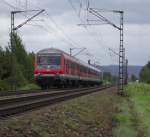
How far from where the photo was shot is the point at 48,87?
52.1 m

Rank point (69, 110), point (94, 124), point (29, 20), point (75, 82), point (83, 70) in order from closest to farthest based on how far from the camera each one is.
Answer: point (94, 124), point (69, 110), point (29, 20), point (75, 82), point (83, 70)

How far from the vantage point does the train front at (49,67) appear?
159 ft

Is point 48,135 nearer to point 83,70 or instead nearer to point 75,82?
point 75,82

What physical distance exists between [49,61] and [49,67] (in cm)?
61

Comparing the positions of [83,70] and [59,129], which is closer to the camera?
[59,129]

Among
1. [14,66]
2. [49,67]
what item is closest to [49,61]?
[49,67]

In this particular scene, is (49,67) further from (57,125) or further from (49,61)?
(57,125)

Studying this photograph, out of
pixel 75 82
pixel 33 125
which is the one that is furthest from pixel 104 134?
pixel 75 82

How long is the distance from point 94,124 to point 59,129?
3604 mm

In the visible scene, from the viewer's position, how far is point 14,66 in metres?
48.1

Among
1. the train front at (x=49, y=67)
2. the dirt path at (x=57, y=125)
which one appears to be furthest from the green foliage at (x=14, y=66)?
the dirt path at (x=57, y=125)

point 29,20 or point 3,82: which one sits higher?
point 29,20

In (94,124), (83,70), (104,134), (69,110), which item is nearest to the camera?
(104,134)

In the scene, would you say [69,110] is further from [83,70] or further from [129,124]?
[83,70]
